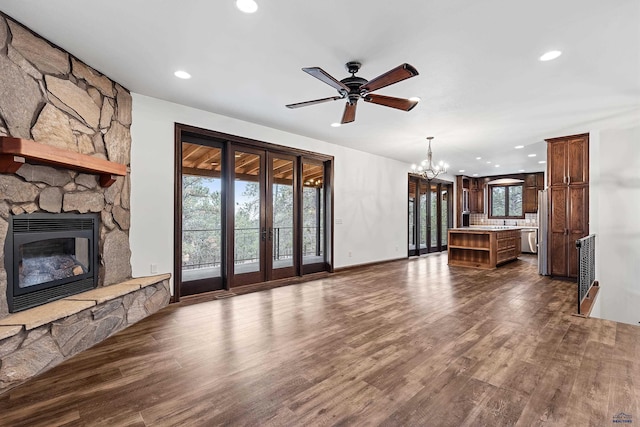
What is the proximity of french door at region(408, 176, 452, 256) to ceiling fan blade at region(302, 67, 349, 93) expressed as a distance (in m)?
6.92

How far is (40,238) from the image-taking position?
284 cm

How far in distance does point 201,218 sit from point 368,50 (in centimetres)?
344

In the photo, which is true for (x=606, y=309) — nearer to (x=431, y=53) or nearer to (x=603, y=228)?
(x=603, y=228)

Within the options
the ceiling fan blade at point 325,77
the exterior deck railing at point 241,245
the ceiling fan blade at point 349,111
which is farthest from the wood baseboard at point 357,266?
the ceiling fan blade at point 325,77

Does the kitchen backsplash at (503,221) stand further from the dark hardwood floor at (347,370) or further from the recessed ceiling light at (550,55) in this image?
the recessed ceiling light at (550,55)

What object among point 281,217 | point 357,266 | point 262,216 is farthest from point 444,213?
point 262,216

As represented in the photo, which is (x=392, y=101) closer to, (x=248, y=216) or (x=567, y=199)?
(x=248, y=216)

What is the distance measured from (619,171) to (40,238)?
335 inches

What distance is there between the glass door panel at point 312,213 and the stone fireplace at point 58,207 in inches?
122

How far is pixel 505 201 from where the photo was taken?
11.6m

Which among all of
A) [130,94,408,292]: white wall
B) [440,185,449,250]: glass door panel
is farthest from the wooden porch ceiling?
[440,185,449,250]: glass door panel

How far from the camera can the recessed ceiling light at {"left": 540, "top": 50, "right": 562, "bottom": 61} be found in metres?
2.96

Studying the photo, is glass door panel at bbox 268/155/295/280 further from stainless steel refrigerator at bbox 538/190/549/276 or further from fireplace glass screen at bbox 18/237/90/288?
stainless steel refrigerator at bbox 538/190/549/276

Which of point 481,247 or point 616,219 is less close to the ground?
point 616,219
